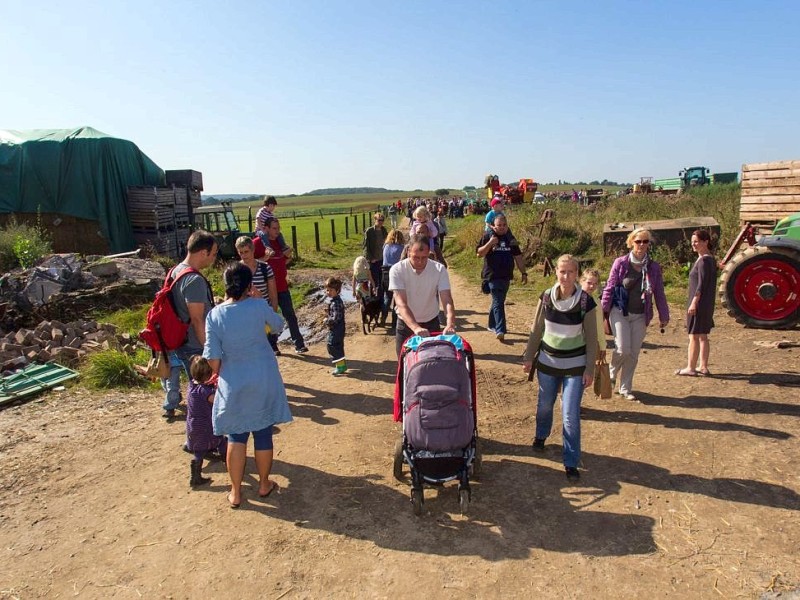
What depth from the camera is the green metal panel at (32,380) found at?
6549mm

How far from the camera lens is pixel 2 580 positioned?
3475 millimetres

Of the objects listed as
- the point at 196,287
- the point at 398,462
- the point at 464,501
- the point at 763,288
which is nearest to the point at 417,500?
the point at 464,501

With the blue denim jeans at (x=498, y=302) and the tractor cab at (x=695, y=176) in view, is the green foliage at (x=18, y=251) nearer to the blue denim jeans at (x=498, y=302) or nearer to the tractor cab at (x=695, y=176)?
the blue denim jeans at (x=498, y=302)

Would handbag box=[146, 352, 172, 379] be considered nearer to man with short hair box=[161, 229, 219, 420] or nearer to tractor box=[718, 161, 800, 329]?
man with short hair box=[161, 229, 219, 420]

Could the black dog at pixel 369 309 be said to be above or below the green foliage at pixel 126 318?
above

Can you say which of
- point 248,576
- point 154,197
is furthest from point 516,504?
point 154,197

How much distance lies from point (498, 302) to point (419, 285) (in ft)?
11.6

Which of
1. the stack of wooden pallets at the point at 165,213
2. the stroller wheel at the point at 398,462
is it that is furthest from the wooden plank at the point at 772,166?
the stack of wooden pallets at the point at 165,213

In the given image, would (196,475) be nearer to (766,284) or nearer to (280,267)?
(280,267)

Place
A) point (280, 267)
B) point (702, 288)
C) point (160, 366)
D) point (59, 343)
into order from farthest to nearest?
point (59, 343) < point (280, 267) < point (702, 288) < point (160, 366)

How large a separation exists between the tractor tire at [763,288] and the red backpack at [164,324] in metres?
7.50

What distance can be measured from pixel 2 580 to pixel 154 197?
18.2 meters

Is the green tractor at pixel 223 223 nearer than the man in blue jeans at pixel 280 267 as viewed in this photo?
No

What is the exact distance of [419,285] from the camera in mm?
4906
